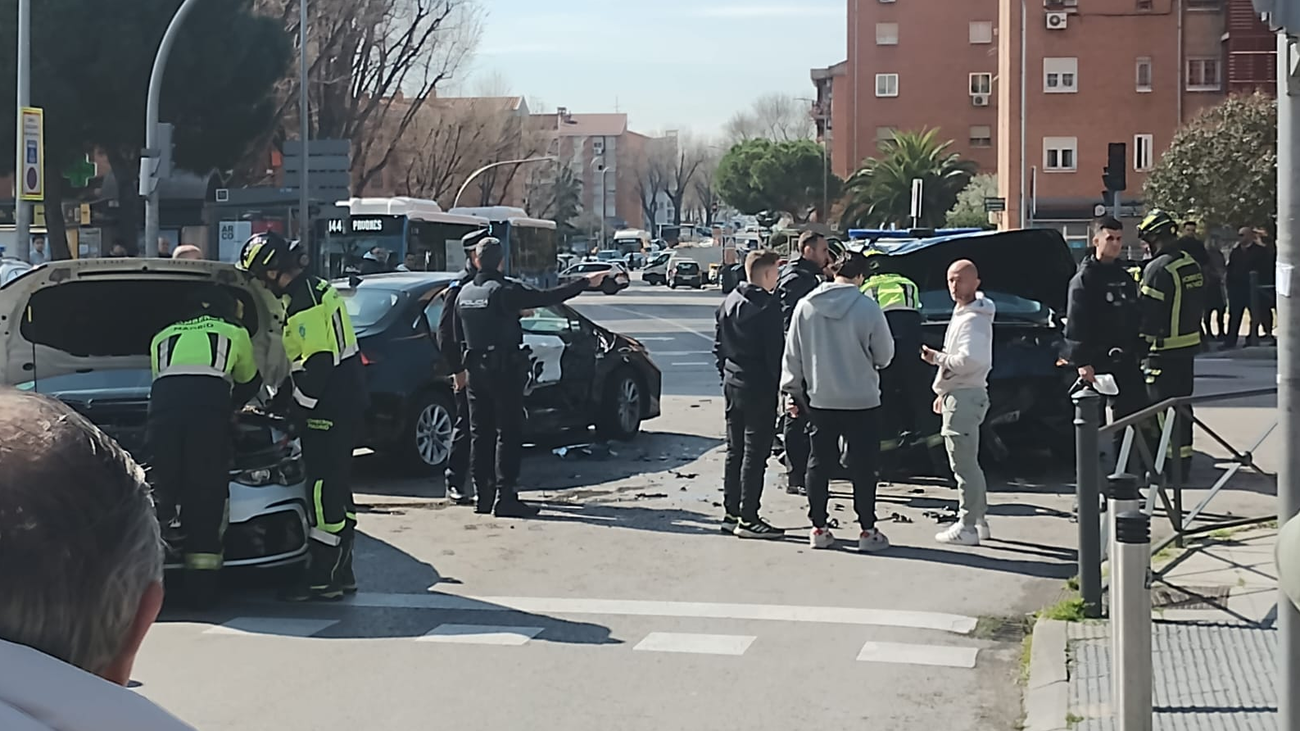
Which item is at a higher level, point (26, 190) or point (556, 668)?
point (26, 190)

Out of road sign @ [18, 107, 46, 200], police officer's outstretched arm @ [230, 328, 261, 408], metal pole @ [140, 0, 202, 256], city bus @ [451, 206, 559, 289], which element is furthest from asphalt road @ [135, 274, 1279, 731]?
city bus @ [451, 206, 559, 289]

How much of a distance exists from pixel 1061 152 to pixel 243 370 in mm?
55870

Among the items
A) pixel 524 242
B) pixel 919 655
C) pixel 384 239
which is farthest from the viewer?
pixel 524 242

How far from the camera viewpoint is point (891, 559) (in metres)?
9.31

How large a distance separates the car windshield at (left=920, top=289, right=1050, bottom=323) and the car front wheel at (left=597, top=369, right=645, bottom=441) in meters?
3.11

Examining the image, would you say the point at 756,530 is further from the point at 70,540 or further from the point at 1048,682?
the point at 70,540

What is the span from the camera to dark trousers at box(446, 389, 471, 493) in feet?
37.8

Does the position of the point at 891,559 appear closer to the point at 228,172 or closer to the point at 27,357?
the point at 27,357

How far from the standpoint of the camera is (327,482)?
827 centimetres

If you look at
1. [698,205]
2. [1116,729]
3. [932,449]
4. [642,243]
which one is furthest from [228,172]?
[698,205]

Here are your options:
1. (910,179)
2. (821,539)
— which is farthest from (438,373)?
(910,179)

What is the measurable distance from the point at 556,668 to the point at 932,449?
5740 millimetres

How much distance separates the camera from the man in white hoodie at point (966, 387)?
949 cm

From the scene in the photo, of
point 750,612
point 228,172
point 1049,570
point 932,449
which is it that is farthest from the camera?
point 228,172
